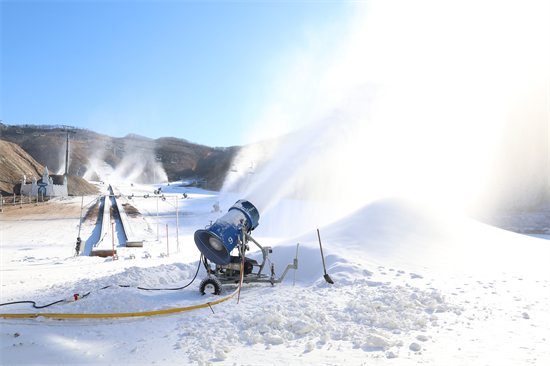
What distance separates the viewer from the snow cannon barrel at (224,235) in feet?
24.3

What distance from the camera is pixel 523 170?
42844 millimetres

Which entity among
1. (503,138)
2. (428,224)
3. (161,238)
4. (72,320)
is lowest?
(161,238)

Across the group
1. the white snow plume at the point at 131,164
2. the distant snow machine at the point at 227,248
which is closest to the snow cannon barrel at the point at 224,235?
the distant snow machine at the point at 227,248

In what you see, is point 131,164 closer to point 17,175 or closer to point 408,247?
point 17,175

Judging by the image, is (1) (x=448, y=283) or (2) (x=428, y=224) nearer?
(1) (x=448, y=283)

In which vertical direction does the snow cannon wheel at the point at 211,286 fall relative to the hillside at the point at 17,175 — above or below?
below

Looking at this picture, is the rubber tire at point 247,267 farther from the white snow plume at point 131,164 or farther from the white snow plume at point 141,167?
the white snow plume at point 141,167

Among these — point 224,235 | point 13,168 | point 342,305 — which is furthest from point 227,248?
point 13,168

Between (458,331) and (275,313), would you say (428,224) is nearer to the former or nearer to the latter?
(458,331)

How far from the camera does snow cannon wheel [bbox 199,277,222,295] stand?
7316mm

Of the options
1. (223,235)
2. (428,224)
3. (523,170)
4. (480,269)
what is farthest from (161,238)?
(523,170)

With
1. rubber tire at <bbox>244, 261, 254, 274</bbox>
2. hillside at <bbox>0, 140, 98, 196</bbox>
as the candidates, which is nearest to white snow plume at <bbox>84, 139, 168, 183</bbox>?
hillside at <bbox>0, 140, 98, 196</bbox>

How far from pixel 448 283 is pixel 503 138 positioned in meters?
49.4

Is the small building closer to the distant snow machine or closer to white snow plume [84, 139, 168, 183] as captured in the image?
the distant snow machine
